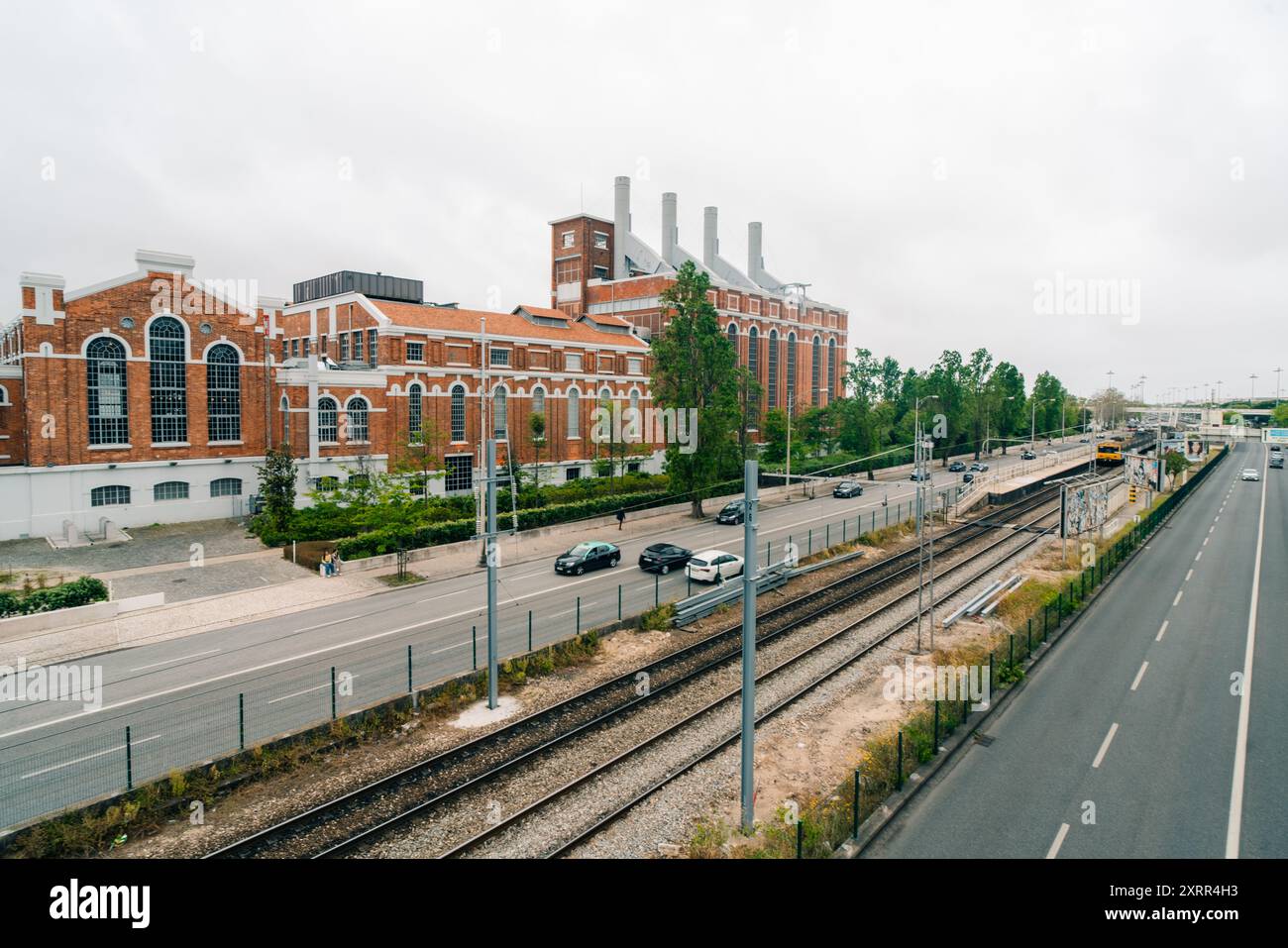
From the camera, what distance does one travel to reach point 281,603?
29922 millimetres

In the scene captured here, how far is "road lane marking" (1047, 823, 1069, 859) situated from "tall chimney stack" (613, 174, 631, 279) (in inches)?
2943

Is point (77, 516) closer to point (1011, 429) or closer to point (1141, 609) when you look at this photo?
point (1141, 609)

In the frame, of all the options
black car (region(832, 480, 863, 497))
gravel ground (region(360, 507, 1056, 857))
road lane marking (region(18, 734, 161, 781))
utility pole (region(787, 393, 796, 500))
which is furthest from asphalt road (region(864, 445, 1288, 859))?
black car (region(832, 480, 863, 497))

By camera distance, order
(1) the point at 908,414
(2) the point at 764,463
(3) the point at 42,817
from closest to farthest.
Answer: (3) the point at 42,817
(2) the point at 764,463
(1) the point at 908,414

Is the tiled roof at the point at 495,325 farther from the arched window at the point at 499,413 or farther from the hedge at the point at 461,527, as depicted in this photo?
the hedge at the point at 461,527

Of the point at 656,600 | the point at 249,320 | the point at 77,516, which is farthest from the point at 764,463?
the point at 77,516

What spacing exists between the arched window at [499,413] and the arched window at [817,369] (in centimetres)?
A: 4813

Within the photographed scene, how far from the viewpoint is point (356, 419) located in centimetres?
4769

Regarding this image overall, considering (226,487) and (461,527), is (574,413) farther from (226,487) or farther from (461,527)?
(226,487)

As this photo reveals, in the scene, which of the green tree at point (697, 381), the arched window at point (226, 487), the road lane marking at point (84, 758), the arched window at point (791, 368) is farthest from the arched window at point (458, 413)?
the arched window at point (791, 368)

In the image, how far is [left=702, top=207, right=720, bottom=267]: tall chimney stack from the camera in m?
89.3

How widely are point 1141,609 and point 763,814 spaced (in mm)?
23691

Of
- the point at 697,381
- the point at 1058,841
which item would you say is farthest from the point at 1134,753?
the point at 697,381

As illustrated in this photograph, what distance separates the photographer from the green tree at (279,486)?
41125mm
